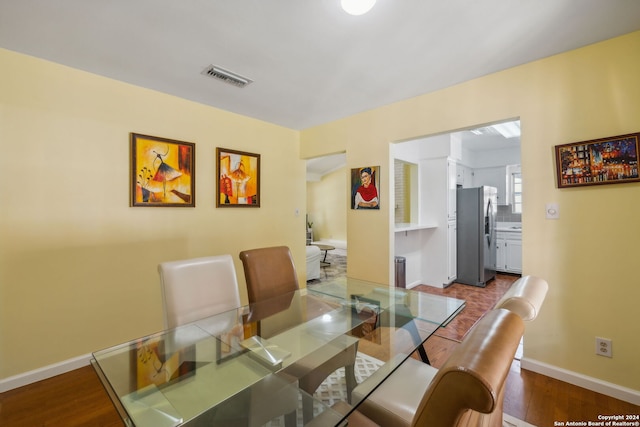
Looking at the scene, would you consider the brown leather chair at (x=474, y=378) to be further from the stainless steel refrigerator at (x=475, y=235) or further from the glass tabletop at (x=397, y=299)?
the stainless steel refrigerator at (x=475, y=235)

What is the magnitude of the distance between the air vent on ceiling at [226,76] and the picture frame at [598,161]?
2559mm

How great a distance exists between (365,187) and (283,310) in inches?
71.1

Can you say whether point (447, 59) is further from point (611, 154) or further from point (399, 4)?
point (611, 154)

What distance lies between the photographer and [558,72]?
6.47 feet

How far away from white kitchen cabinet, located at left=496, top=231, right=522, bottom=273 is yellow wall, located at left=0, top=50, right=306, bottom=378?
5.04 m

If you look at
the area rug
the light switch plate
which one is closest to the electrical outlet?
the light switch plate

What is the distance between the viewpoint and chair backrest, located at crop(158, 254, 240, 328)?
5.17 feet

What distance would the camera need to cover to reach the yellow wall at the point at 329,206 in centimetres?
823

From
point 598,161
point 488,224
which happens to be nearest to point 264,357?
point 598,161

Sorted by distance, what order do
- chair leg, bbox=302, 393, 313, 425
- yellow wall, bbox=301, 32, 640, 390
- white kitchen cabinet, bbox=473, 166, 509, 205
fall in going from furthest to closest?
white kitchen cabinet, bbox=473, 166, 509, 205, yellow wall, bbox=301, 32, 640, 390, chair leg, bbox=302, 393, 313, 425

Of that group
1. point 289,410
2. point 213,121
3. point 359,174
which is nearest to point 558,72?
point 359,174

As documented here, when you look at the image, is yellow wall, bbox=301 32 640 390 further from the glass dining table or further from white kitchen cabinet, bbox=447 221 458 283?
white kitchen cabinet, bbox=447 221 458 283

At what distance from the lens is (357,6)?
1.44 meters

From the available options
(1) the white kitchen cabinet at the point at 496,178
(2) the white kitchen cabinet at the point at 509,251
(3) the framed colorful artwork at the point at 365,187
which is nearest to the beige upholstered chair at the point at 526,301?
(3) the framed colorful artwork at the point at 365,187
